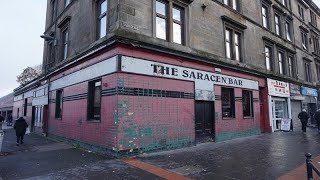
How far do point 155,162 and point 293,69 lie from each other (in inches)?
763

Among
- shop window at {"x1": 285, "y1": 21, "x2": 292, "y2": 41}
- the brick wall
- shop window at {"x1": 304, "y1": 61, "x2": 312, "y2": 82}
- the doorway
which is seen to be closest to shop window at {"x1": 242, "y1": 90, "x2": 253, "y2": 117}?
the doorway

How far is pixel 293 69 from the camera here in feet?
74.4

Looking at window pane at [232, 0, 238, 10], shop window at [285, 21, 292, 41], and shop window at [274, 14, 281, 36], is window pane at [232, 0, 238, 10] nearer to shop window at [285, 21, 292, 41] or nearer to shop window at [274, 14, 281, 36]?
shop window at [274, 14, 281, 36]

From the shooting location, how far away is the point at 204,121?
1266 cm

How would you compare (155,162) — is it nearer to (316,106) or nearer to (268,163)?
(268,163)

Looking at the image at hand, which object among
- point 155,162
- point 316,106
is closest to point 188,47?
point 155,162

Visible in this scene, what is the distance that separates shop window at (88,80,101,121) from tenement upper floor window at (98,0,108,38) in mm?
2265

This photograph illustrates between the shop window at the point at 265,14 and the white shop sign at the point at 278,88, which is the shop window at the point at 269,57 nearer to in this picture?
the white shop sign at the point at 278,88

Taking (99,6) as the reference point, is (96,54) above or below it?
below

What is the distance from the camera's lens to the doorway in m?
12.2

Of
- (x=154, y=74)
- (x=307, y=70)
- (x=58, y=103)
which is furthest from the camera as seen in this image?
(x=307, y=70)

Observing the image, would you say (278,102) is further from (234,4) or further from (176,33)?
(176,33)

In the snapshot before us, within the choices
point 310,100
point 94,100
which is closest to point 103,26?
point 94,100

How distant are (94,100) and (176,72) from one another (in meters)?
3.94
